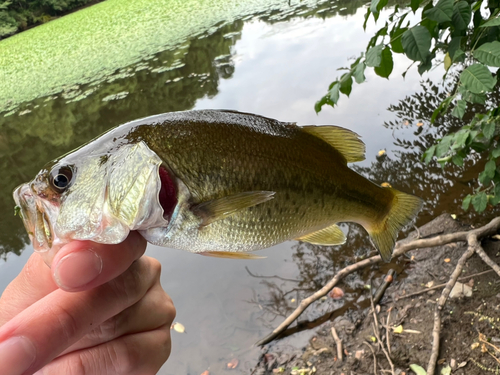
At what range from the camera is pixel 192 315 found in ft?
14.3

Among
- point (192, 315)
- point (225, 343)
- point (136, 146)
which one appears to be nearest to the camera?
point (136, 146)

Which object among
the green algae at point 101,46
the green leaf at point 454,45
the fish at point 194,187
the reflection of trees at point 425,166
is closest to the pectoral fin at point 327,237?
the fish at point 194,187

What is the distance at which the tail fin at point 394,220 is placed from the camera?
66.3 inches

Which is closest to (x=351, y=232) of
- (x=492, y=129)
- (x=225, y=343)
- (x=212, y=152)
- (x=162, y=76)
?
(x=225, y=343)

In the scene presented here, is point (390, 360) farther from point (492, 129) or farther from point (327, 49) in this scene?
point (327, 49)

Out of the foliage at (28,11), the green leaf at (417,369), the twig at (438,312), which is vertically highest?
the foliage at (28,11)

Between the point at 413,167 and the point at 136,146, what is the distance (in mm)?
5173

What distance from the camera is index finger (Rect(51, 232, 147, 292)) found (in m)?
1.06

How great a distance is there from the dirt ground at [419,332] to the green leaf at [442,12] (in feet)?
7.87

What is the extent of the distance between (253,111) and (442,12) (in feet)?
21.1

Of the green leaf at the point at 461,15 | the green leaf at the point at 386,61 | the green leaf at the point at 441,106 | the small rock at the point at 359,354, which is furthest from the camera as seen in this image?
the small rock at the point at 359,354

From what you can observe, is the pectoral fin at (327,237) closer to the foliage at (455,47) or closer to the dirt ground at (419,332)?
the foliage at (455,47)

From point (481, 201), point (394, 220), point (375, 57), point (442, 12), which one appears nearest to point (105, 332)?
point (394, 220)

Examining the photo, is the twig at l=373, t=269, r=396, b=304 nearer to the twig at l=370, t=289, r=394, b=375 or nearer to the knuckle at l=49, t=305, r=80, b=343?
the twig at l=370, t=289, r=394, b=375
